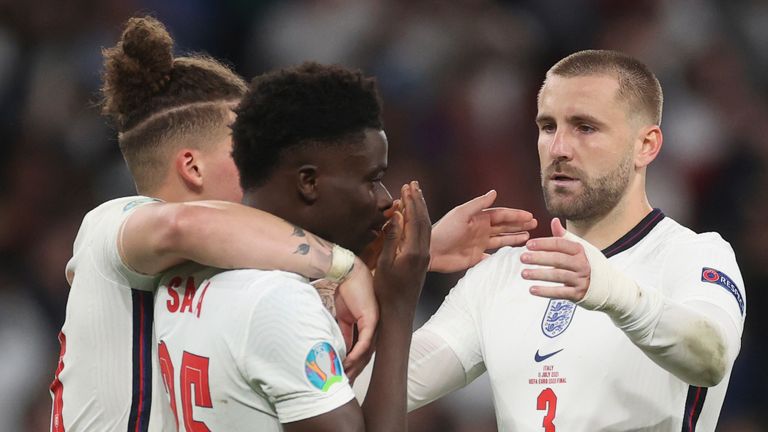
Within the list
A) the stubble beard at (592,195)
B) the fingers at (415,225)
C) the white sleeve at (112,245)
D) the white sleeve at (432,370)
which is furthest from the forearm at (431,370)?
the white sleeve at (112,245)

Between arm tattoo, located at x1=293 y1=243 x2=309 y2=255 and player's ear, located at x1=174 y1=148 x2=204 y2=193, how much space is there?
65cm

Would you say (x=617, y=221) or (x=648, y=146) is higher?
(x=648, y=146)

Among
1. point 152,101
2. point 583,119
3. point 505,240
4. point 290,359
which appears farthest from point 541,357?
point 152,101

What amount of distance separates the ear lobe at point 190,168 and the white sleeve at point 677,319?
3.75 feet

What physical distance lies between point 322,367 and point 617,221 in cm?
169

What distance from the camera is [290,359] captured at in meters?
2.65

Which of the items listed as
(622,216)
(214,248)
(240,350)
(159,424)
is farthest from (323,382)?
(622,216)

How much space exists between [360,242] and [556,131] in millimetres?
1309

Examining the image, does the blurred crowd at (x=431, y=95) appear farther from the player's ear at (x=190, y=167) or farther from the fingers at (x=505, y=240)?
the player's ear at (x=190, y=167)

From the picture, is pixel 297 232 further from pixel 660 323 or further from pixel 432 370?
pixel 432 370

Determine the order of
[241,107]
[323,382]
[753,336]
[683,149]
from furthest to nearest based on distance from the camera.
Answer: [683,149] → [753,336] → [241,107] → [323,382]

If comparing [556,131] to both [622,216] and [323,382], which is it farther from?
[323,382]

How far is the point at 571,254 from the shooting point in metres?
3.04

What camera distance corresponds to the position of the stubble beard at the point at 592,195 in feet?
13.0
